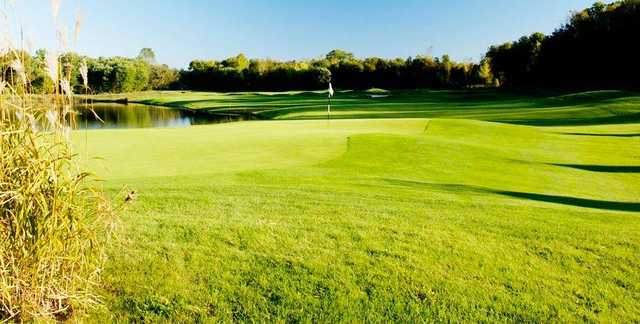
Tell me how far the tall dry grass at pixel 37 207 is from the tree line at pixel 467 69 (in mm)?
23037

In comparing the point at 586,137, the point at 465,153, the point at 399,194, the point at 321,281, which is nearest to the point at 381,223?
the point at 321,281

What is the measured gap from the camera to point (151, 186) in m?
9.95

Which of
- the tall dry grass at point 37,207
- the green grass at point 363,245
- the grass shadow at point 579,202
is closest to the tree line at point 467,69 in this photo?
the green grass at point 363,245

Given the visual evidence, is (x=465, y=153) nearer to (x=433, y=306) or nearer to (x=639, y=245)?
(x=639, y=245)

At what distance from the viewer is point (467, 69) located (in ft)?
279

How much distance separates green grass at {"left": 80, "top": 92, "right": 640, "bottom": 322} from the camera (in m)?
5.07

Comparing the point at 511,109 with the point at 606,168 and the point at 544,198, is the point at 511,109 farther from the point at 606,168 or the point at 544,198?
the point at 544,198

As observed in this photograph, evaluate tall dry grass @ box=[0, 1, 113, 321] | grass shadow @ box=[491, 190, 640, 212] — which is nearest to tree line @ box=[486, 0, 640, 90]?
grass shadow @ box=[491, 190, 640, 212]

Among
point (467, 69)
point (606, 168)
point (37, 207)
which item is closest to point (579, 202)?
point (606, 168)

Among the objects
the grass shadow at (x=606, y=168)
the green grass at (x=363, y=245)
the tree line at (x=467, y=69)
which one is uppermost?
the tree line at (x=467, y=69)

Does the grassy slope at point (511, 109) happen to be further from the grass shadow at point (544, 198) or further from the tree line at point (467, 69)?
the grass shadow at point (544, 198)

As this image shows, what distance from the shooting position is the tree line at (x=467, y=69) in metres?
60.9

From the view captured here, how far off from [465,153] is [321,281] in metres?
12.6

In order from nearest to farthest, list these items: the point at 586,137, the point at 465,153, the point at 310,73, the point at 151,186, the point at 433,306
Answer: the point at 433,306, the point at 151,186, the point at 465,153, the point at 586,137, the point at 310,73
